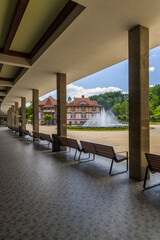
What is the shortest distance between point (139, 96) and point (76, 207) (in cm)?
314

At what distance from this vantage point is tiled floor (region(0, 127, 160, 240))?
2393 millimetres

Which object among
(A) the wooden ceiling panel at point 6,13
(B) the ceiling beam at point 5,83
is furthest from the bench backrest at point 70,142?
(B) the ceiling beam at point 5,83

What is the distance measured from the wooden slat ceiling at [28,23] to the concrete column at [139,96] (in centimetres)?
190

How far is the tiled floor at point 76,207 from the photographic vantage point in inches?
94.2

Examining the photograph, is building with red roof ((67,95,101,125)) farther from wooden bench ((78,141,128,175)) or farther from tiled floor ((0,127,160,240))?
tiled floor ((0,127,160,240))

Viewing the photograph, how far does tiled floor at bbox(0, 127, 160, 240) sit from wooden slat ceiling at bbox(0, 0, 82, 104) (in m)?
4.42

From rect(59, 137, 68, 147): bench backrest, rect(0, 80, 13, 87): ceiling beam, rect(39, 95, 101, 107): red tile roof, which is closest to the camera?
rect(59, 137, 68, 147): bench backrest

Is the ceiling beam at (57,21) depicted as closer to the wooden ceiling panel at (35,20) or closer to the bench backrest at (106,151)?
the wooden ceiling panel at (35,20)

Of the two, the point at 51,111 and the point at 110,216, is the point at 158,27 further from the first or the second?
the point at 51,111

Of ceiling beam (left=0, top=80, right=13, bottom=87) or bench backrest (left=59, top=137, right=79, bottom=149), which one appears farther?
ceiling beam (left=0, top=80, right=13, bottom=87)

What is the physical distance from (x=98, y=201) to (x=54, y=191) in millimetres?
1081

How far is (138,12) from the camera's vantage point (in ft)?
12.9

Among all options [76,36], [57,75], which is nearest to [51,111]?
[57,75]

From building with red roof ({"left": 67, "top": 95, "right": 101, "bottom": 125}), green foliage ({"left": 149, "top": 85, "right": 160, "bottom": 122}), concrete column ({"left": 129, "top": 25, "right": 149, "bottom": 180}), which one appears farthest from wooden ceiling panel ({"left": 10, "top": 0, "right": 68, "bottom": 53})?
building with red roof ({"left": 67, "top": 95, "right": 101, "bottom": 125})
